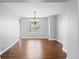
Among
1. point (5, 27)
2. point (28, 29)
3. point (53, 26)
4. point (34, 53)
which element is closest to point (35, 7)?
point (5, 27)

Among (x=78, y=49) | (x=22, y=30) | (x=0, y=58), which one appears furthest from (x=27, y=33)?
(x=78, y=49)

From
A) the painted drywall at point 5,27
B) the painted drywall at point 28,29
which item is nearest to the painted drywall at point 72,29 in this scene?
the painted drywall at point 5,27

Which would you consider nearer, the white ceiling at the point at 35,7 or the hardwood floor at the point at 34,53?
→ the hardwood floor at the point at 34,53

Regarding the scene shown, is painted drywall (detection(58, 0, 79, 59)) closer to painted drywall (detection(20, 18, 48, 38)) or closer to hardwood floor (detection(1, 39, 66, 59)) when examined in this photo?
hardwood floor (detection(1, 39, 66, 59))

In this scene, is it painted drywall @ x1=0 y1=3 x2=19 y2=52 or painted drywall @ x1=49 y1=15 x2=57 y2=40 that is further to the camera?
painted drywall @ x1=49 y1=15 x2=57 y2=40

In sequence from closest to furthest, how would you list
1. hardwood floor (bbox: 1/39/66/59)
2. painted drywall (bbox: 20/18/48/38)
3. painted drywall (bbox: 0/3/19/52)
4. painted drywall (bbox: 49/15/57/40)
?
hardwood floor (bbox: 1/39/66/59), painted drywall (bbox: 0/3/19/52), painted drywall (bbox: 49/15/57/40), painted drywall (bbox: 20/18/48/38)

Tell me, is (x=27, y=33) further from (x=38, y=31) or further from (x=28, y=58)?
(x=28, y=58)

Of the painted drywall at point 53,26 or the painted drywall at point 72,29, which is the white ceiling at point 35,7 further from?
the painted drywall at point 53,26

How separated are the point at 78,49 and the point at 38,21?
519 inches

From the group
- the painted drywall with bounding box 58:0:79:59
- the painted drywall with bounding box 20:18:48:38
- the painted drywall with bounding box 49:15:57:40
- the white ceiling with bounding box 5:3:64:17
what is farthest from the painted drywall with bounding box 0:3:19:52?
the painted drywall with bounding box 20:18:48:38

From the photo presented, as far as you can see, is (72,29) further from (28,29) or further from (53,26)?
(28,29)

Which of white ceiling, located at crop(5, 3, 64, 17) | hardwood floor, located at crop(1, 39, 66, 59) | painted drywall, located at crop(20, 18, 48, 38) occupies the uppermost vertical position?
white ceiling, located at crop(5, 3, 64, 17)

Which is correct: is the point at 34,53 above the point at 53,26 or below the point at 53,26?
below

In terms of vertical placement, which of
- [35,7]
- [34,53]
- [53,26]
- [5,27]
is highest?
[35,7]
